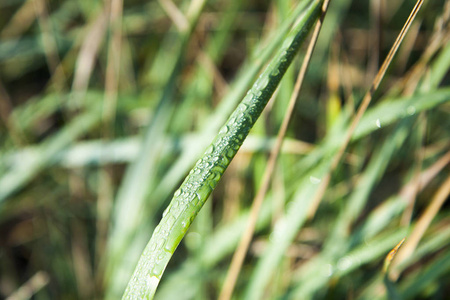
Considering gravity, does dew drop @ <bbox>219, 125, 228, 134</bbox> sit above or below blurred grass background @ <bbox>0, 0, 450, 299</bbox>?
below

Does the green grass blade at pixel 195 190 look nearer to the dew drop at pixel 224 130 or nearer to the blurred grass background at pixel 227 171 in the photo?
the dew drop at pixel 224 130

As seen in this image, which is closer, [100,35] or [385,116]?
[385,116]

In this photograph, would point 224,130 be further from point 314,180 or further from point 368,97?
point 314,180

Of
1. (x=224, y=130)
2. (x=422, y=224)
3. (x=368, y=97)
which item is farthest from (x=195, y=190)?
(x=422, y=224)

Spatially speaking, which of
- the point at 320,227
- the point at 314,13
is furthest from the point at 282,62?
the point at 320,227

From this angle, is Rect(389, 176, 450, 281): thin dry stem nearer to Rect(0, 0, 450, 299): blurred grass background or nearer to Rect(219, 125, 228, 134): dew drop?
Rect(0, 0, 450, 299): blurred grass background

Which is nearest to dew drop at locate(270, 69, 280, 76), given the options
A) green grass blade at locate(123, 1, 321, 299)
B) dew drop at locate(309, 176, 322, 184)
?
green grass blade at locate(123, 1, 321, 299)

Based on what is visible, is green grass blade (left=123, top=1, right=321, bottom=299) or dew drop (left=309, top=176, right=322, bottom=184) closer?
green grass blade (left=123, top=1, right=321, bottom=299)

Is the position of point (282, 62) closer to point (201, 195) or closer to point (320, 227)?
point (201, 195)
